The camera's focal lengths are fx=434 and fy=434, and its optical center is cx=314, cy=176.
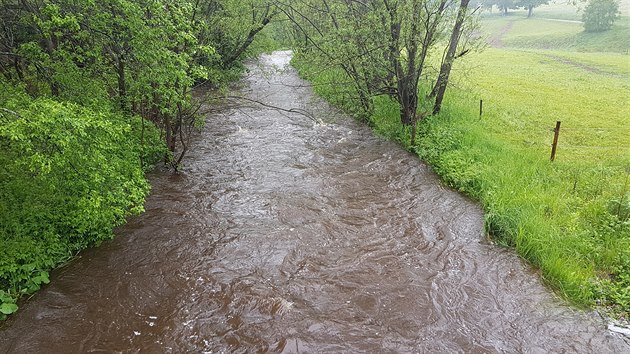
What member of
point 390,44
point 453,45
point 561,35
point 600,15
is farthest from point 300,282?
point 561,35

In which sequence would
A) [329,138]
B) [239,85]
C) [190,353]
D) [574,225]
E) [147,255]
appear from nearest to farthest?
[190,353] < [147,255] < [574,225] < [329,138] < [239,85]

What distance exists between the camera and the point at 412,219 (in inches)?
431

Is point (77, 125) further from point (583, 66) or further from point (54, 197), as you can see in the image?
point (583, 66)

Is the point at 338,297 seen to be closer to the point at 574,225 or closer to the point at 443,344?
the point at 443,344

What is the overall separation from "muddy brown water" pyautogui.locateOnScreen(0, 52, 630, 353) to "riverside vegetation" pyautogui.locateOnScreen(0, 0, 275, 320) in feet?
2.37

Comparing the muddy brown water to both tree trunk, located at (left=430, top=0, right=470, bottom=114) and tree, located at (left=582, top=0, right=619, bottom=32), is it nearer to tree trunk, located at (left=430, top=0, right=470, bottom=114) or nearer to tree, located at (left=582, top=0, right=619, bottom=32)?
tree trunk, located at (left=430, top=0, right=470, bottom=114)

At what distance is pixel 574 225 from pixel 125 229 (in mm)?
10172

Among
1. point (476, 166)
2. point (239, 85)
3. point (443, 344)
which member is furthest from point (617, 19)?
point (443, 344)

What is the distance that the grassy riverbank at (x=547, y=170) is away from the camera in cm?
871

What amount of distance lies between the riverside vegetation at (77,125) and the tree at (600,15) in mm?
62770

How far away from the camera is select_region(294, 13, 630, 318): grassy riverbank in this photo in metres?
8.71

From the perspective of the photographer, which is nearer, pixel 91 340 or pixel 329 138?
pixel 91 340

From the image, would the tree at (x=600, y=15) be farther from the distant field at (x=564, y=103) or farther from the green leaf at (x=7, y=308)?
the green leaf at (x=7, y=308)

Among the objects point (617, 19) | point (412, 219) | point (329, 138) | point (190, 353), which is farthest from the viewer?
point (617, 19)
